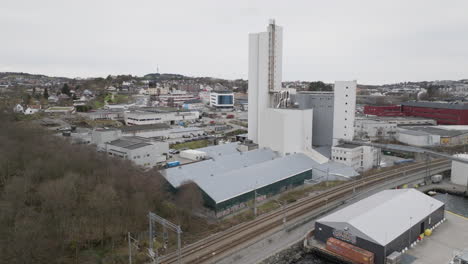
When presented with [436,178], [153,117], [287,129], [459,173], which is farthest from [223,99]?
[459,173]

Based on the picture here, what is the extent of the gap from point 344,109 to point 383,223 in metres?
14.3

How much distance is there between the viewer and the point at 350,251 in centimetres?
1302

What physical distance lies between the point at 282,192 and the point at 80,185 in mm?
11606

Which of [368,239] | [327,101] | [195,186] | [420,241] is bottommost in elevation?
[420,241]

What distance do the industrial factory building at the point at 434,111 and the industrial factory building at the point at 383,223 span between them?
3019 cm

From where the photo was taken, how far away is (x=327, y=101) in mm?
28484

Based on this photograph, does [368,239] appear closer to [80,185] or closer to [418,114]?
[80,185]

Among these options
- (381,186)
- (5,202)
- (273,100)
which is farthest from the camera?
(273,100)

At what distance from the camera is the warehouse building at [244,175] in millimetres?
16703

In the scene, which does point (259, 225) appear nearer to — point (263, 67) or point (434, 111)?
point (263, 67)

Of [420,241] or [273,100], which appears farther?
[273,100]

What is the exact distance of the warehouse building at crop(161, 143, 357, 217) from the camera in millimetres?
16703

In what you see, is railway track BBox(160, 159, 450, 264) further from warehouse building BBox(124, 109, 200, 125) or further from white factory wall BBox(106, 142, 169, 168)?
warehouse building BBox(124, 109, 200, 125)

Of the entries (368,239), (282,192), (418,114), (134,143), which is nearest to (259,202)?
(282,192)
